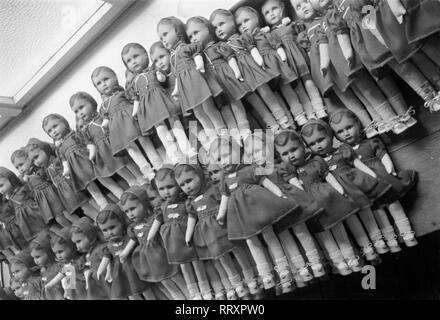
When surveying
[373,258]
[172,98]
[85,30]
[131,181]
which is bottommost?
[373,258]

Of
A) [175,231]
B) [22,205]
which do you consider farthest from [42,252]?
[175,231]

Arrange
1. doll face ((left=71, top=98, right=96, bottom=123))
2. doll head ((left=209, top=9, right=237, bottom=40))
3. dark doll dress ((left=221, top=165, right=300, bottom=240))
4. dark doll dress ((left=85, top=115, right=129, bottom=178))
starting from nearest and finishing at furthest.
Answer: dark doll dress ((left=221, top=165, right=300, bottom=240)) → doll head ((left=209, top=9, right=237, bottom=40)) → dark doll dress ((left=85, top=115, right=129, bottom=178)) → doll face ((left=71, top=98, right=96, bottom=123))

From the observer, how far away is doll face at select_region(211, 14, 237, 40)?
85.9 inches

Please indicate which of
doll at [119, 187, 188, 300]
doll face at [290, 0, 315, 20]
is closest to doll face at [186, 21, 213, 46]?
doll face at [290, 0, 315, 20]

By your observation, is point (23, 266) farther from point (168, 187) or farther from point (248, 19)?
point (248, 19)

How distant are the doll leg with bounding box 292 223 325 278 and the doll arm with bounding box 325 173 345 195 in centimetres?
19

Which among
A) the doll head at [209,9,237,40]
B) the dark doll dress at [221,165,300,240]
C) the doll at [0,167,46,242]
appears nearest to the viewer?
the dark doll dress at [221,165,300,240]

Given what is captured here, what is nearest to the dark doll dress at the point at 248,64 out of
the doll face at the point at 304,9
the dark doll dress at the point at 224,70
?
the dark doll dress at the point at 224,70

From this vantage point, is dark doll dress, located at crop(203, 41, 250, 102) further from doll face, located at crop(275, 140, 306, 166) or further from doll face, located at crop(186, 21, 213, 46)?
doll face, located at crop(275, 140, 306, 166)

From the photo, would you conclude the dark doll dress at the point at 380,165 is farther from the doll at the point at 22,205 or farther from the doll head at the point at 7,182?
the doll head at the point at 7,182
